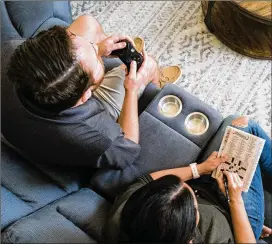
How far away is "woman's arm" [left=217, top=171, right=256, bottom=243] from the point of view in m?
1.10

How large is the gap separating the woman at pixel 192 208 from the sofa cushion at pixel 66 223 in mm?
61

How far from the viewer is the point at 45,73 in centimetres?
100

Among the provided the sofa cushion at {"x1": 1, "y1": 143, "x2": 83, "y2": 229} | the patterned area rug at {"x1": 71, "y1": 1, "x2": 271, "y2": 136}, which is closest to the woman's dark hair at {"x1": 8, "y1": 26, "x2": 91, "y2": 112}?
the sofa cushion at {"x1": 1, "y1": 143, "x2": 83, "y2": 229}

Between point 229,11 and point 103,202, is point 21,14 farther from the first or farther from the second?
point 229,11

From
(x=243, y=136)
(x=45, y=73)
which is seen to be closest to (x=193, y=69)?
(x=243, y=136)

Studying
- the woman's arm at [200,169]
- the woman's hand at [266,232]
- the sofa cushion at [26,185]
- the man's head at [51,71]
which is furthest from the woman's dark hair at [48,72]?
the woman's hand at [266,232]

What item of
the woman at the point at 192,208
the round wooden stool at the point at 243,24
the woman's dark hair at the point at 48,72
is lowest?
the woman at the point at 192,208

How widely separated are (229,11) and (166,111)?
0.72 meters

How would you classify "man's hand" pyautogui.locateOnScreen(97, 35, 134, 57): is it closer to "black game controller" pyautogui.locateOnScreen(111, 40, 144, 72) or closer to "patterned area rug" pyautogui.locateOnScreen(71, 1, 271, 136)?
"black game controller" pyautogui.locateOnScreen(111, 40, 144, 72)

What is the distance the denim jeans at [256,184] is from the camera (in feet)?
4.01

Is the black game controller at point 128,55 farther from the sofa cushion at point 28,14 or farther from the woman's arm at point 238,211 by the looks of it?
the woman's arm at point 238,211

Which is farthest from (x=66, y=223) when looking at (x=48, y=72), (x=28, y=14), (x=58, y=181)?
(x=28, y=14)

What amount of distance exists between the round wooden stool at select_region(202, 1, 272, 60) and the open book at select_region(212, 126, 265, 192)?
654 mm


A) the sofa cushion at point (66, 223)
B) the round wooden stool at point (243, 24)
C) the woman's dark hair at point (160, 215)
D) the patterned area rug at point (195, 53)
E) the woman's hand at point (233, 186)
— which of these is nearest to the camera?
the woman's dark hair at point (160, 215)
